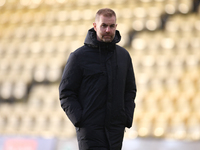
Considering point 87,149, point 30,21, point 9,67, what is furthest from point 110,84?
point 30,21

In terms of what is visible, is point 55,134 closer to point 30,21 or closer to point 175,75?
point 175,75

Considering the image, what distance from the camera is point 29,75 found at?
20.7 feet

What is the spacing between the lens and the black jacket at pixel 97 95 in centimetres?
106

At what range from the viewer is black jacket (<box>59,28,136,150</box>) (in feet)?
3.49

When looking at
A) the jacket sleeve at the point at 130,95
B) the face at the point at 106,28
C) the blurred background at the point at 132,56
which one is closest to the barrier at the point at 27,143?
the blurred background at the point at 132,56

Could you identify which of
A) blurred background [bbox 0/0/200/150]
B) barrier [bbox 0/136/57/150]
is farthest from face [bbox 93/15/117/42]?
blurred background [bbox 0/0/200/150]

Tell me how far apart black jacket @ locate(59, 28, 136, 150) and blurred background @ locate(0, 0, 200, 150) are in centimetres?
343

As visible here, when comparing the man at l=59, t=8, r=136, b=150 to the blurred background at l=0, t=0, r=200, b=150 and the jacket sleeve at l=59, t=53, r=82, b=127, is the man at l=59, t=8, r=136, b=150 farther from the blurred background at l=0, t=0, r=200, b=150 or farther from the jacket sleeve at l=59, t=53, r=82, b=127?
the blurred background at l=0, t=0, r=200, b=150

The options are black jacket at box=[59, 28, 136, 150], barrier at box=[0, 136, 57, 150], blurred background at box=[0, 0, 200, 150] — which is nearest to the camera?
black jacket at box=[59, 28, 136, 150]

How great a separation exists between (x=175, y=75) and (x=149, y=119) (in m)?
0.87

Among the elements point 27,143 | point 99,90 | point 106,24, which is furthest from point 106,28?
point 27,143

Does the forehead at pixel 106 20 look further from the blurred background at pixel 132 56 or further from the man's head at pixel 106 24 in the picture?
the blurred background at pixel 132 56

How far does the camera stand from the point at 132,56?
578 centimetres

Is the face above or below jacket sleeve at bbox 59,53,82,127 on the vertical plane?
above
